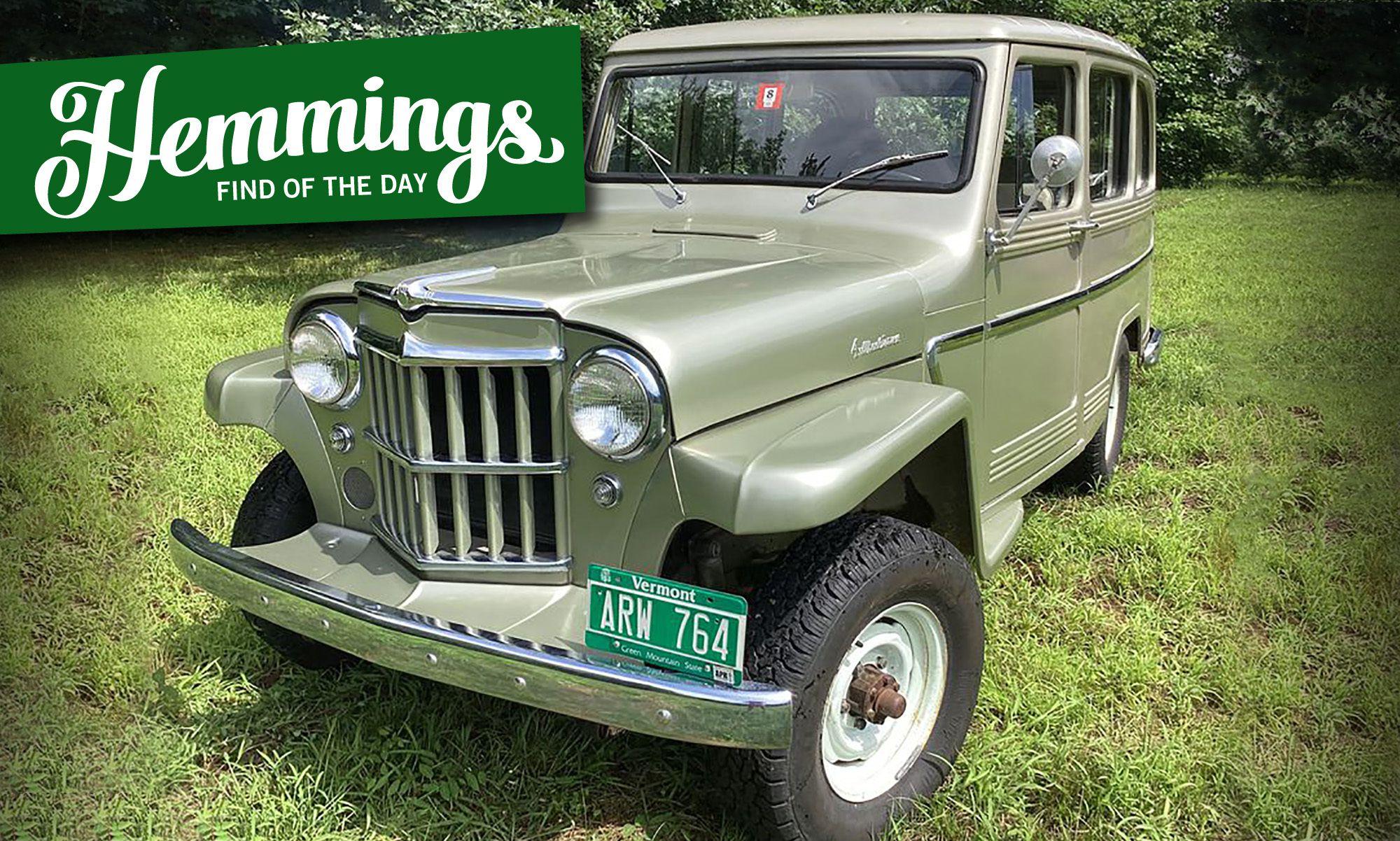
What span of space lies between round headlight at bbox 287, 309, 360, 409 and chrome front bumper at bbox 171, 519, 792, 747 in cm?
47

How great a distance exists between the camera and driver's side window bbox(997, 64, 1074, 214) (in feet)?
10.9

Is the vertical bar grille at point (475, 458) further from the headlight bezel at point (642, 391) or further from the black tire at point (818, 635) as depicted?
the black tire at point (818, 635)

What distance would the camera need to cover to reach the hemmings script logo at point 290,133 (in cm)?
687

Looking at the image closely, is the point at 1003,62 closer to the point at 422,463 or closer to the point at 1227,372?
the point at 422,463

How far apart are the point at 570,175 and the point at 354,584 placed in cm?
199

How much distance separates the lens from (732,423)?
2.35 m

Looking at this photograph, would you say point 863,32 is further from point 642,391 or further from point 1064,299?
point 642,391

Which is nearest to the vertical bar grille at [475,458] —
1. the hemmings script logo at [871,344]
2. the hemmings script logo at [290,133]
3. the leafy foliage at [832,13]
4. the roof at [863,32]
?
the hemmings script logo at [871,344]

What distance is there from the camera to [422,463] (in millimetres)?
2455

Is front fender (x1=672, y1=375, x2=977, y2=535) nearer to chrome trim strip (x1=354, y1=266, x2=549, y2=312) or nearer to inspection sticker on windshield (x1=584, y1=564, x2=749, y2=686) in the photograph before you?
inspection sticker on windshield (x1=584, y1=564, x2=749, y2=686)

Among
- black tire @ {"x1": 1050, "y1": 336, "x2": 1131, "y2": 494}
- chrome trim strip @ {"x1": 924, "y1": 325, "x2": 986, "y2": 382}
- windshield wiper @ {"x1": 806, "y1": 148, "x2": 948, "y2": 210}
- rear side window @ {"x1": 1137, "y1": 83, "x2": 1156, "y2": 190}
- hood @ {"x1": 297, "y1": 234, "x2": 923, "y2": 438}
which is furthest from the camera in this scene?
rear side window @ {"x1": 1137, "y1": 83, "x2": 1156, "y2": 190}

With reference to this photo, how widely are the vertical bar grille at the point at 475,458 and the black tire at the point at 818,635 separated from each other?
0.50 metres

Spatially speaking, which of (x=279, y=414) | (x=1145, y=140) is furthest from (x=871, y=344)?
(x=1145, y=140)

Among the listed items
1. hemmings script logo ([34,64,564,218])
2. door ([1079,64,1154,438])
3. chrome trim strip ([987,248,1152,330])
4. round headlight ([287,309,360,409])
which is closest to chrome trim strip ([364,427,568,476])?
round headlight ([287,309,360,409])
